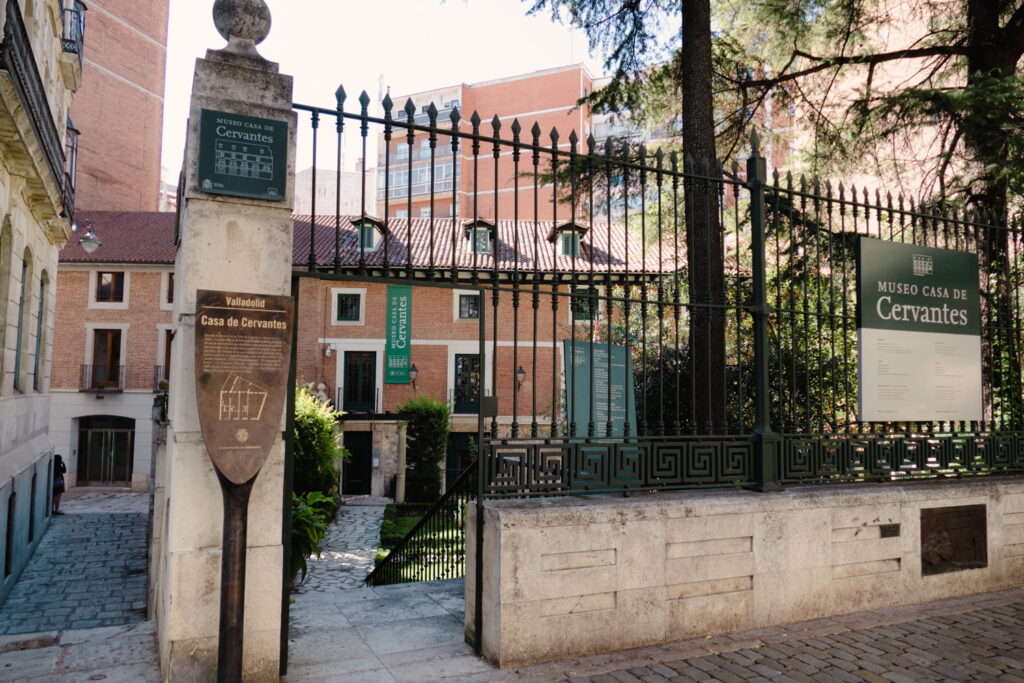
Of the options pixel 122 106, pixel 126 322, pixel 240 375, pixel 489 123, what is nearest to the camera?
pixel 240 375

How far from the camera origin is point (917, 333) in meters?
6.59

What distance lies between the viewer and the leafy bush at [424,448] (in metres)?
22.7

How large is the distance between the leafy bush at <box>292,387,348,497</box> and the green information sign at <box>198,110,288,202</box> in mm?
11400

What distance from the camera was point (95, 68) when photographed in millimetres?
30266

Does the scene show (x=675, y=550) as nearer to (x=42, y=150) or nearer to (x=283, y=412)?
(x=283, y=412)

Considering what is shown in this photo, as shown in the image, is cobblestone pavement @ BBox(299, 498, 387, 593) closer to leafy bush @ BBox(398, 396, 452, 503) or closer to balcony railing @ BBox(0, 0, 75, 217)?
leafy bush @ BBox(398, 396, 452, 503)

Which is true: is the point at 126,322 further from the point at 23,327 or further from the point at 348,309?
the point at 23,327

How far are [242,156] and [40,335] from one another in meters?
13.7

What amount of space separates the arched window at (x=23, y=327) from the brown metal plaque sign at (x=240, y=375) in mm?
10822

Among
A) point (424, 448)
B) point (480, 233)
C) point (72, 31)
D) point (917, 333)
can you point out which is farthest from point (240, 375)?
point (480, 233)

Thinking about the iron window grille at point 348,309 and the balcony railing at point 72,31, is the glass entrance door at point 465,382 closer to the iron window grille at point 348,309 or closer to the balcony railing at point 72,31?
the iron window grille at point 348,309

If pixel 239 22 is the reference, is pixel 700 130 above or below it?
above

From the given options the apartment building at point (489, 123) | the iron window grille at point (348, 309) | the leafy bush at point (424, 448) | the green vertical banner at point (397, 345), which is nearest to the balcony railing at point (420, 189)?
the apartment building at point (489, 123)

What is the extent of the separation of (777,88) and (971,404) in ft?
17.9
